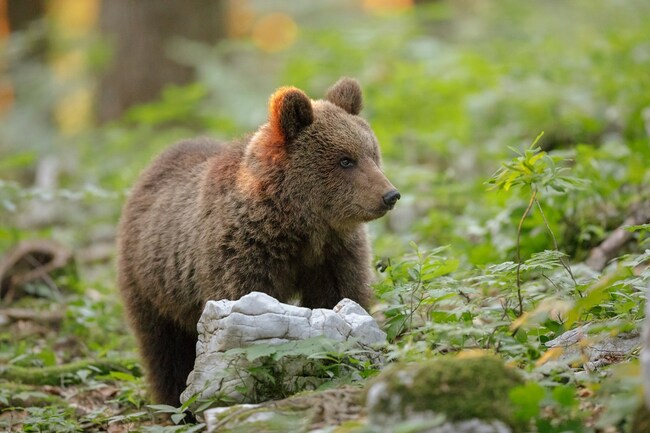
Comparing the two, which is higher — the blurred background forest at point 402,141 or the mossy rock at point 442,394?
the blurred background forest at point 402,141

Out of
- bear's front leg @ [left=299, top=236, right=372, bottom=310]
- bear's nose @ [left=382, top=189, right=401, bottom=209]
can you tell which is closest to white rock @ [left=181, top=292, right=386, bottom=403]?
bear's front leg @ [left=299, top=236, right=372, bottom=310]

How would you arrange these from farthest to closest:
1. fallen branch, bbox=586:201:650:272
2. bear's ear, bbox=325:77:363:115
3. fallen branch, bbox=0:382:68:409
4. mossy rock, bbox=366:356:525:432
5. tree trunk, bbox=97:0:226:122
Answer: tree trunk, bbox=97:0:226:122, fallen branch, bbox=586:201:650:272, bear's ear, bbox=325:77:363:115, fallen branch, bbox=0:382:68:409, mossy rock, bbox=366:356:525:432

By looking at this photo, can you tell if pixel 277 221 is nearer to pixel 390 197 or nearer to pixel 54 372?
pixel 390 197

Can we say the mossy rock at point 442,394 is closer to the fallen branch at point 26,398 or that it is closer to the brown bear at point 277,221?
the brown bear at point 277,221

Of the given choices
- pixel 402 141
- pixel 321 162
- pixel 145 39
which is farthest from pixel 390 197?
pixel 145 39

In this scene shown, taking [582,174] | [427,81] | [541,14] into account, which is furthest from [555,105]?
[541,14]

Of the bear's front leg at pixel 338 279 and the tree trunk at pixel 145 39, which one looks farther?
the tree trunk at pixel 145 39

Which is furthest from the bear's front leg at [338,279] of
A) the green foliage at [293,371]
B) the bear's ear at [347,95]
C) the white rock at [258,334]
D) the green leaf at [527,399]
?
the green leaf at [527,399]

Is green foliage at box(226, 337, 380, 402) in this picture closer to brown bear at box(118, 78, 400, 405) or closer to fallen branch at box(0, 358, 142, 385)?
brown bear at box(118, 78, 400, 405)

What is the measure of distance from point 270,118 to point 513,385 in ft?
10.2

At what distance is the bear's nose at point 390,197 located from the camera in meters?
5.82

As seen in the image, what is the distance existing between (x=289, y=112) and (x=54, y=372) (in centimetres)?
287

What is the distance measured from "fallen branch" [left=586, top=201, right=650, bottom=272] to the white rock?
9.11ft

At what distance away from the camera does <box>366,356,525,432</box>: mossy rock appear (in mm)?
3518
